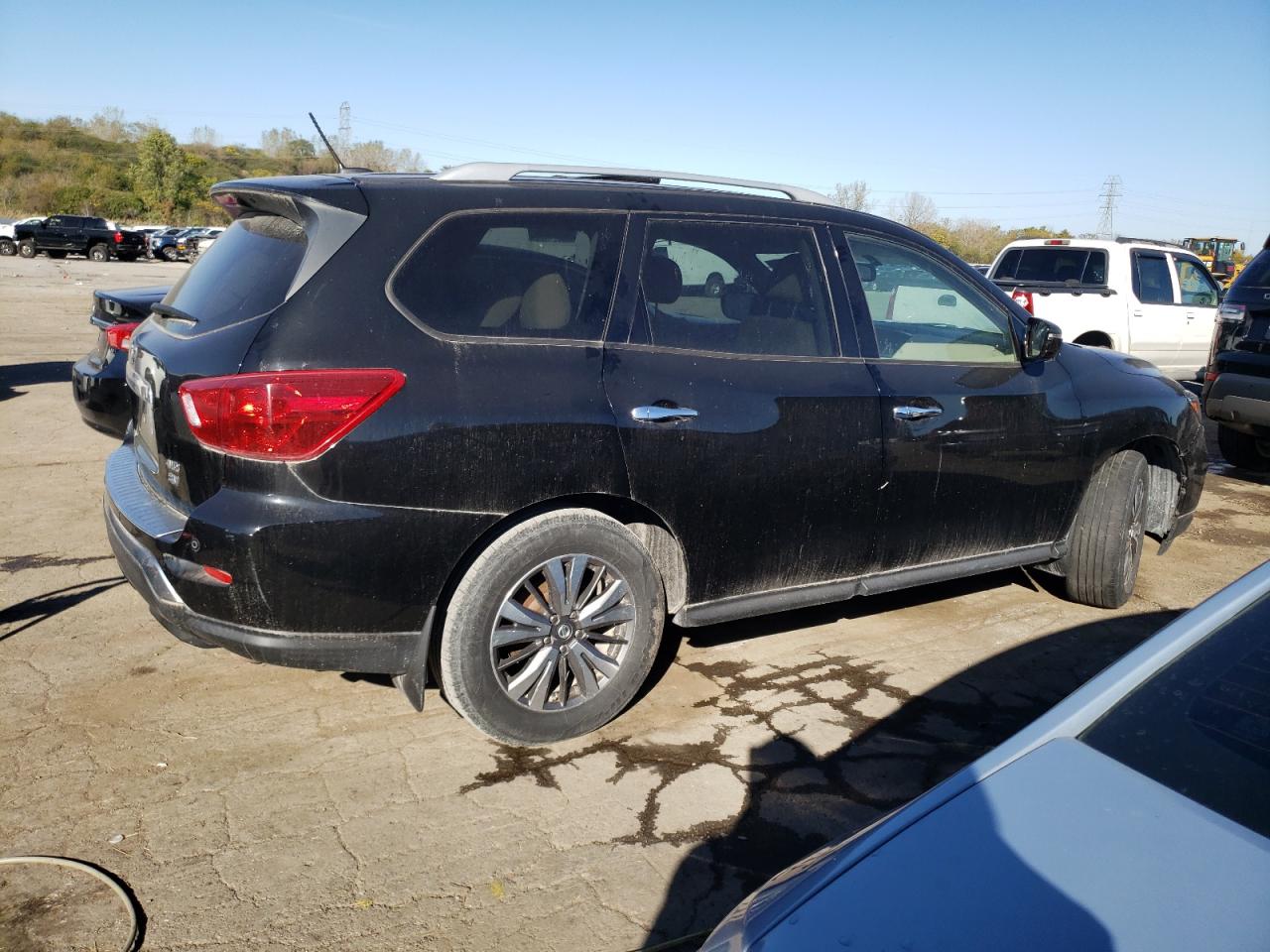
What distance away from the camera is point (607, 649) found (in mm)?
3660

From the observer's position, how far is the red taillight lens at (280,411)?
3051 mm

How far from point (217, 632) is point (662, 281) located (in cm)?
188

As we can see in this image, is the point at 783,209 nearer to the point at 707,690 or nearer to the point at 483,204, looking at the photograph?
the point at 483,204

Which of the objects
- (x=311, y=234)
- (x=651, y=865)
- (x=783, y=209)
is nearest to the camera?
(x=651, y=865)

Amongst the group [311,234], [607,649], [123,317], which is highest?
[311,234]

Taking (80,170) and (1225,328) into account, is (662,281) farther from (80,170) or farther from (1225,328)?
(80,170)

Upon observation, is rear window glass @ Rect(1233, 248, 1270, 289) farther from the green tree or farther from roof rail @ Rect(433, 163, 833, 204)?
the green tree

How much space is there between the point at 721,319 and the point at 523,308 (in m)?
0.80

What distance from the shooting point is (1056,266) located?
12266 mm

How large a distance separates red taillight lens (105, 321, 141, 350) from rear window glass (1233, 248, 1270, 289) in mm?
7977

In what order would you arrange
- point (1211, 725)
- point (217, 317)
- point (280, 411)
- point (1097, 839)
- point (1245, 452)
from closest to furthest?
point (1097, 839), point (1211, 725), point (280, 411), point (217, 317), point (1245, 452)

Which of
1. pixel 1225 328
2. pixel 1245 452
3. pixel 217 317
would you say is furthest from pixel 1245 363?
pixel 217 317

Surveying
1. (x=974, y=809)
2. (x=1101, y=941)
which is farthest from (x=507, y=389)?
(x=1101, y=941)

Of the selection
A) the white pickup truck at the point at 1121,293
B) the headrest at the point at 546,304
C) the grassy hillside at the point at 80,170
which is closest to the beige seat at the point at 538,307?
the headrest at the point at 546,304
